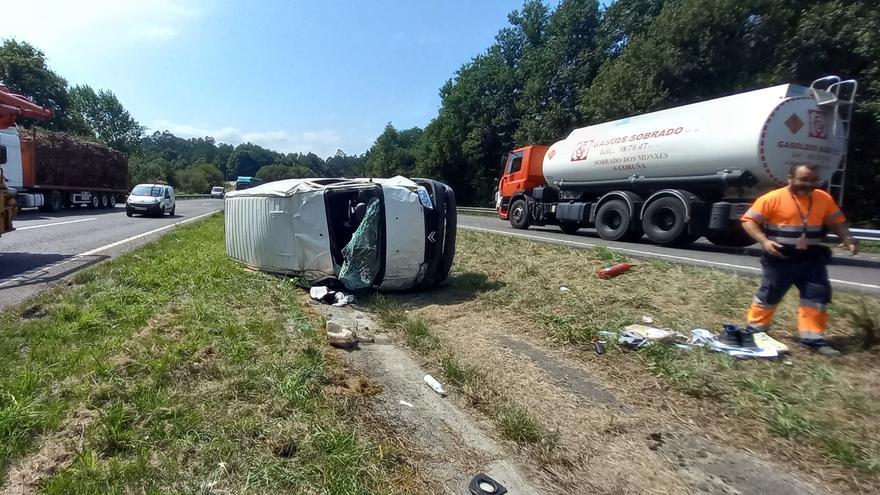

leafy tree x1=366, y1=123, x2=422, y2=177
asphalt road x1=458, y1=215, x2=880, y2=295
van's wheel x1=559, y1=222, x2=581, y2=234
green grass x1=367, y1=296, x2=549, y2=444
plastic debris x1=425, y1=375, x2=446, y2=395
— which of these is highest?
leafy tree x1=366, y1=123, x2=422, y2=177

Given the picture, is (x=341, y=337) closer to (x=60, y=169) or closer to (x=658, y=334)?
(x=658, y=334)

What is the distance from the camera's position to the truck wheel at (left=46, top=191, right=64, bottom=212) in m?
22.2

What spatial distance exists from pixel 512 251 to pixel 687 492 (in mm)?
7370

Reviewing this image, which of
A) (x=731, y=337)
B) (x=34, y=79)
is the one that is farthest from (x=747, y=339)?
(x=34, y=79)

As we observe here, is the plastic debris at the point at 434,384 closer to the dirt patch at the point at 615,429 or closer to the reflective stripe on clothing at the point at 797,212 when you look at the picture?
the dirt patch at the point at 615,429

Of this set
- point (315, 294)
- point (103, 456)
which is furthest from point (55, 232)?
point (103, 456)

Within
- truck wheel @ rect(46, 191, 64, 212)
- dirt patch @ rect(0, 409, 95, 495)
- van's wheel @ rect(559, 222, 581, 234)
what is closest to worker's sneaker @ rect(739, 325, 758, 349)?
dirt patch @ rect(0, 409, 95, 495)

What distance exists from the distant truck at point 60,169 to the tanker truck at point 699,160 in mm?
18159

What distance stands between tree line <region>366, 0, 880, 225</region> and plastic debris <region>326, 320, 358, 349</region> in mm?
9572

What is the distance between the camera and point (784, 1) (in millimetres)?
19109

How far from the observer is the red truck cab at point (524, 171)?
56.9 ft

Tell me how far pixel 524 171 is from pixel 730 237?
7462 millimetres

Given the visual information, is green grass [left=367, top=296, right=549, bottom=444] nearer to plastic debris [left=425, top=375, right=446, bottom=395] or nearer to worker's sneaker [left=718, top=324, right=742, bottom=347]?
plastic debris [left=425, top=375, right=446, bottom=395]

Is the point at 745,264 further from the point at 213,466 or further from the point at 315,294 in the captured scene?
the point at 213,466
